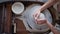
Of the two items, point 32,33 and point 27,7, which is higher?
point 27,7

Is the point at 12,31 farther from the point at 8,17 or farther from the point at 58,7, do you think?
the point at 58,7

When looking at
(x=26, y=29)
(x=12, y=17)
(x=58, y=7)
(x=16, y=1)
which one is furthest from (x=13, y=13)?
(x=58, y=7)

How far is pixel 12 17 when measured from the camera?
6.43ft

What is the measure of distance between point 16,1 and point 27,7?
0.65 ft

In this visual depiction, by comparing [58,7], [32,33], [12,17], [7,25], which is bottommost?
[32,33]

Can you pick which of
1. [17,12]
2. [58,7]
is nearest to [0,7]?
[17,12]

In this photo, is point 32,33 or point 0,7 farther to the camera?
point 0,7

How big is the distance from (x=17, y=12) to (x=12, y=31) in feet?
0.99

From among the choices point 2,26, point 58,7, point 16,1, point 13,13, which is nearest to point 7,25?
point 2,26

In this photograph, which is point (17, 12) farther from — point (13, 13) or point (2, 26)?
point (2, 26)

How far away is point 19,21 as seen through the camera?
194 centimetres

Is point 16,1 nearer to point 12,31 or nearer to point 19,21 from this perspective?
point 19,21

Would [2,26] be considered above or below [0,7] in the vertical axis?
below

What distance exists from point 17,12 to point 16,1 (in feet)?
0.55
